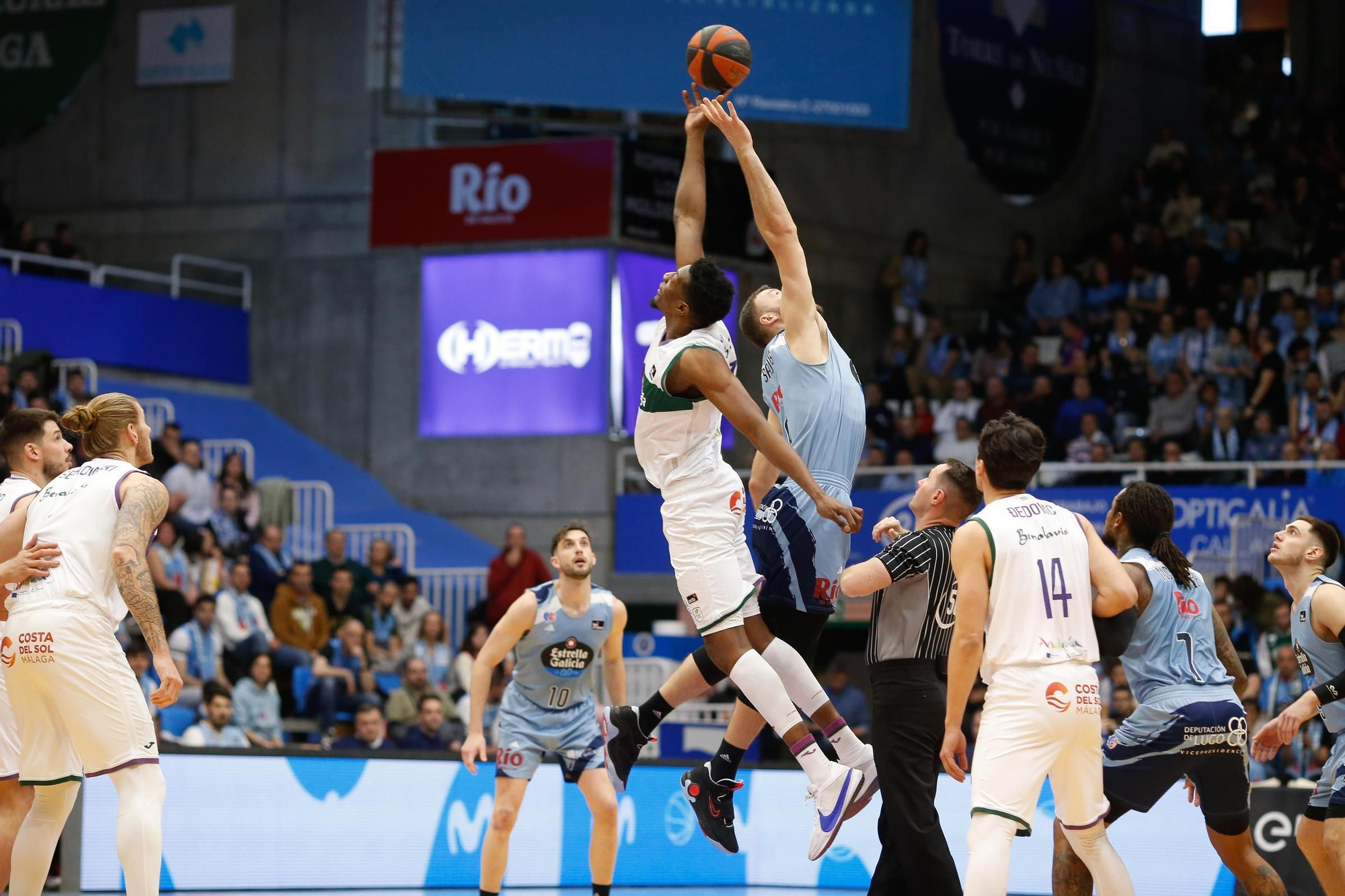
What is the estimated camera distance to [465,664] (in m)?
16.1

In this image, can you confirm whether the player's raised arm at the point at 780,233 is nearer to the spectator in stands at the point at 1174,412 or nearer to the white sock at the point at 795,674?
the white sock at the point at 795,674

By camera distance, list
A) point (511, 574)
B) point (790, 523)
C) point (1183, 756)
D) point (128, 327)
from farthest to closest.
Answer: point (128, 327) < point (511, 574) < point (1183, 756) < point (790, 523)

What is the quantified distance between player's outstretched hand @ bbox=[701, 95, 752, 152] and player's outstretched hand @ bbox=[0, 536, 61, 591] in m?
3.20

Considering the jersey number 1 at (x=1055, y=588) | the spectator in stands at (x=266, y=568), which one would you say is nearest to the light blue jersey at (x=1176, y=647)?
the jersey number 1 at (x=1055, y=588)

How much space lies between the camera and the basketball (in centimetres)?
771

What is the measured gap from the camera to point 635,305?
68.8 feet

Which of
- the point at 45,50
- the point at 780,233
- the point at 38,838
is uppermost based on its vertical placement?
the point at 45,50

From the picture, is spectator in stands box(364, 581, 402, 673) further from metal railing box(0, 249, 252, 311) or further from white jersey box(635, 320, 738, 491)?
white jersey box(635, 320, 738, 491)

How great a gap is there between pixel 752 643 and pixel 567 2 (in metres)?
13.7

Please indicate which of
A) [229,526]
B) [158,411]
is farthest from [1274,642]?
[158,411]

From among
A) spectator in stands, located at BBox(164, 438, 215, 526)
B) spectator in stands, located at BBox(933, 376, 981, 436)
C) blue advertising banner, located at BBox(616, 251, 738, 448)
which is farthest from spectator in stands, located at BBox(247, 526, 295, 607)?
spectator in stands, located at BBox(933, 376, 981, 436)

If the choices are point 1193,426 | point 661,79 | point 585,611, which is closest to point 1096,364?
point 1193,426

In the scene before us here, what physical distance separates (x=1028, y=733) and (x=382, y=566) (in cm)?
1190

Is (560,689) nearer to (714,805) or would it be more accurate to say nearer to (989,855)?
(714,805)
